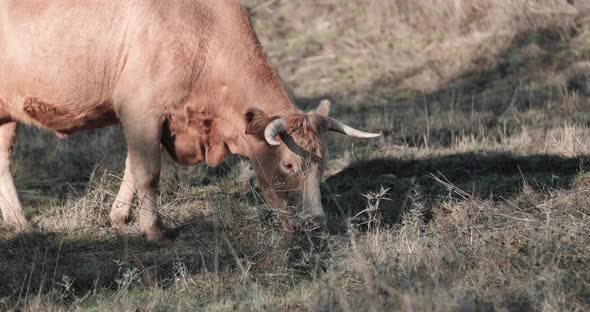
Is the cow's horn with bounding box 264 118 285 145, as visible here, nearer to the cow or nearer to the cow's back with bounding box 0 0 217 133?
the cow

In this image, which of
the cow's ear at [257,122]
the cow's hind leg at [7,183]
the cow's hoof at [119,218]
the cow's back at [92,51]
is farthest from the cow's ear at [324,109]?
the cow's hind leg at [7,183]

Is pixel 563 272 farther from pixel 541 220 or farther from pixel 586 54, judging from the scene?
pixel 586 54

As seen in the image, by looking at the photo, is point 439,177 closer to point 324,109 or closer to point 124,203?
point 324,109

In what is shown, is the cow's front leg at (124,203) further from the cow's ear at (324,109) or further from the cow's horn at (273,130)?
the cow's ear at (324,109)

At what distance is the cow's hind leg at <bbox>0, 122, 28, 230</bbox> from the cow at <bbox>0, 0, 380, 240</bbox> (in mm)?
555

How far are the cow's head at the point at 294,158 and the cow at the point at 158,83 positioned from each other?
0.01 meters

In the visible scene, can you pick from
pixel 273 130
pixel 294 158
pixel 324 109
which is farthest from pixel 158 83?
pixel 324 109

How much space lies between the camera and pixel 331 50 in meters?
17.3

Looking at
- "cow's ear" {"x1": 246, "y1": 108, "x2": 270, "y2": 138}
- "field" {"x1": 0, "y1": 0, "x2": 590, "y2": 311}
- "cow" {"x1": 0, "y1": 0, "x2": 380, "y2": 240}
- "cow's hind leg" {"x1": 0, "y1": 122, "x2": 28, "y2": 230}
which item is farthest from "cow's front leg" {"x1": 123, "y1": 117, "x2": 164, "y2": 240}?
"cow's hind leg" {"x1": 0, "y1": 122, "x2": 28, "y2": 230}

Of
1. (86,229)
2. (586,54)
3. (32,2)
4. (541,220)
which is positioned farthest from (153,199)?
(586,54)

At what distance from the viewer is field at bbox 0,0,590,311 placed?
5980 mm

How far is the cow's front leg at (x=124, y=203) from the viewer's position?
28.0 feet

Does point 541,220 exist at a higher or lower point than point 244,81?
lower

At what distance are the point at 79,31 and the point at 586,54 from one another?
9.57 metres
